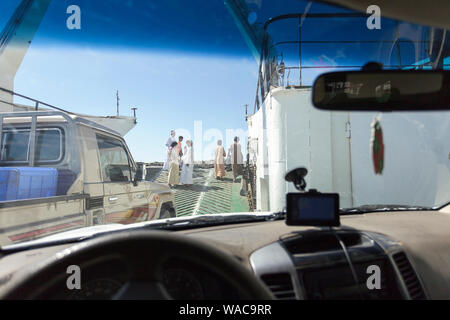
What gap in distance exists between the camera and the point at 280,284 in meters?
1.74

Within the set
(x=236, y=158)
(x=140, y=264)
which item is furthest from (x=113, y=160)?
(x=140, y=264)

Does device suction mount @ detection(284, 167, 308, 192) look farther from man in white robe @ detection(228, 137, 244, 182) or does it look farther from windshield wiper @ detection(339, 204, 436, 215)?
man in white robe @ detection(228, 137, 244, 182)

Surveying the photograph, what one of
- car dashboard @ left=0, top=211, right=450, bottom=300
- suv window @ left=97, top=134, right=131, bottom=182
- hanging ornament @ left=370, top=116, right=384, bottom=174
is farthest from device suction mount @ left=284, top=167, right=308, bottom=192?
suv window @ left=97, top=134, right=131, bottom=182

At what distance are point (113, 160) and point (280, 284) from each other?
2.54 meters

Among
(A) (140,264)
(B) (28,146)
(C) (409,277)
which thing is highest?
(B) (28,146)

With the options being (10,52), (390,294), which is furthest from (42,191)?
(390,294)

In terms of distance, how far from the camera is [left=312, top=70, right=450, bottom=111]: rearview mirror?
236 centimetres

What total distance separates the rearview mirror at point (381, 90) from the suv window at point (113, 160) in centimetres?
218

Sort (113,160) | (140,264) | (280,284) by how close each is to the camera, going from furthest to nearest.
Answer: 1. (113,160)
2. (280,284)
3. (140,264)

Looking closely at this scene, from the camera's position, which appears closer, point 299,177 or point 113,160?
point 299,177

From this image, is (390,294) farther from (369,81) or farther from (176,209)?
(176,209)

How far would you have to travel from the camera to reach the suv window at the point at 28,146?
2.75 meters

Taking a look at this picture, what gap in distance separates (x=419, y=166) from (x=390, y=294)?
150 centimetres

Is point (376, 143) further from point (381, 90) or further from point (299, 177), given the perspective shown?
point (299, 177)
